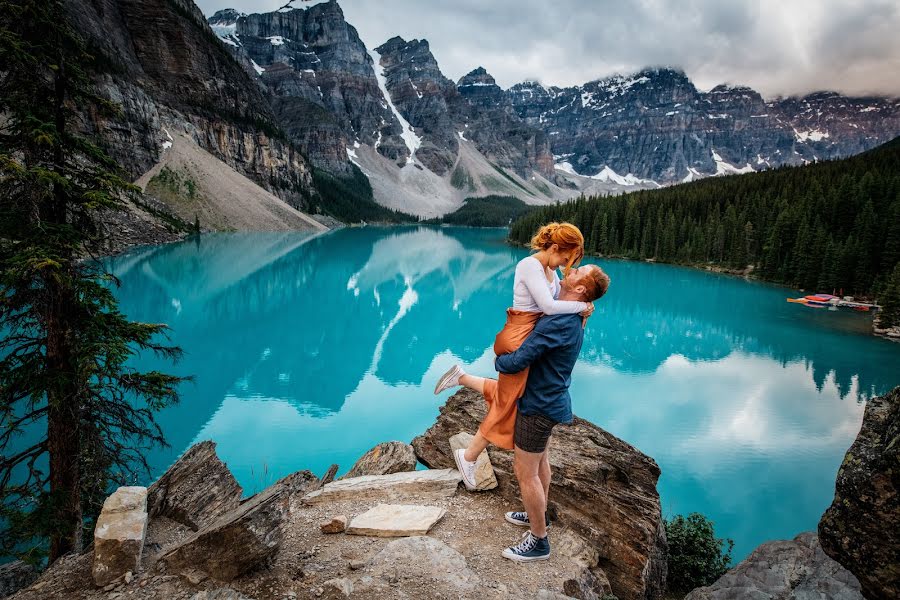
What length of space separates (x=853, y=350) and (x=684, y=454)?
21557 mm

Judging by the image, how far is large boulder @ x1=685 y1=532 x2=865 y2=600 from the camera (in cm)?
424

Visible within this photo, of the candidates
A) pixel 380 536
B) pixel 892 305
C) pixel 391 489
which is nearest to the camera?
pixel 380 536

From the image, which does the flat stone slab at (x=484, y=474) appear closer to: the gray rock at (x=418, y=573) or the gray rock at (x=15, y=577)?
the gray rock at (x=418, y=573)

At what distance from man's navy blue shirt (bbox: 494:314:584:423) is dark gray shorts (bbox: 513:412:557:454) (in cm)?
6

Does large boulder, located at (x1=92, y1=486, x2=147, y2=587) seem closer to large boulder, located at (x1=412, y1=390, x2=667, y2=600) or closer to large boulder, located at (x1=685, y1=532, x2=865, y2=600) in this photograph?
large boulder, located at (x1=412, y1=390, x2=667, y2=600)

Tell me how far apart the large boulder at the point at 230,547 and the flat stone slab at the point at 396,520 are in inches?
45.2

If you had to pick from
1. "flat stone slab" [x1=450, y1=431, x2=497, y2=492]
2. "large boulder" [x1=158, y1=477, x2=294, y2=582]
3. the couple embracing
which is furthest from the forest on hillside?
"large boulder" [x1=158, y1=477, x2=294, y2=582]

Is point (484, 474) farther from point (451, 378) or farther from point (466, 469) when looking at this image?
point (451, 378)

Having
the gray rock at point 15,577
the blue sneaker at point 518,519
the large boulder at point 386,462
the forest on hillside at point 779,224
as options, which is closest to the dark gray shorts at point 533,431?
the blue sneaker at point 518,519

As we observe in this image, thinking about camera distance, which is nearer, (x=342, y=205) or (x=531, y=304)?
(x=531, y=304)

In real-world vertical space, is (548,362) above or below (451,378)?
above

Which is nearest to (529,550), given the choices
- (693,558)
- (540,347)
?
(540,347)

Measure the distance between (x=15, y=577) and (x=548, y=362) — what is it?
7.80 m

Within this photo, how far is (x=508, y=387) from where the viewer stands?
13.9 feet
